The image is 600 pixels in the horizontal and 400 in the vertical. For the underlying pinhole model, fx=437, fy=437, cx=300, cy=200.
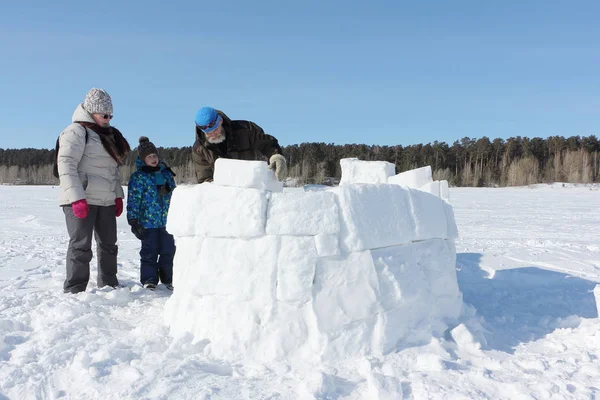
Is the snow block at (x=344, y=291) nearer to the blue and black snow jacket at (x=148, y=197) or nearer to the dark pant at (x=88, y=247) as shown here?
the blue and black snow jacket at (x=148, y=197)

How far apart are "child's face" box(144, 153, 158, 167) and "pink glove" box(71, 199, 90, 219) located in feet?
2.81

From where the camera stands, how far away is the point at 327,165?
46594 mm

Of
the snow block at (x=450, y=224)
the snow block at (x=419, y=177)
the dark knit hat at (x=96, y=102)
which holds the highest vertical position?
the dark knit hat at (x=96, y=102)

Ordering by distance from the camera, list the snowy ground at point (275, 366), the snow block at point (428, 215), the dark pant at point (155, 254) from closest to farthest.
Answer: the snowy ground at point (275, 366) → the snow block at point (428, 215) → the dark pant at point (155, 254)

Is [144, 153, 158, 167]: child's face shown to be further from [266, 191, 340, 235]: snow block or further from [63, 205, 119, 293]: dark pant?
[266, 191, 340, 235]: snow block

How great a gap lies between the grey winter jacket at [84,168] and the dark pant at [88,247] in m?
0.13

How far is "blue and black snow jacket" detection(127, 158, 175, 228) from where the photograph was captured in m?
4.43

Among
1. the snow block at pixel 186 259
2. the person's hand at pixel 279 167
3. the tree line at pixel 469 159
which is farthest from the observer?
the tree line at pixel 469 159

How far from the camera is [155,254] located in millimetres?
4504

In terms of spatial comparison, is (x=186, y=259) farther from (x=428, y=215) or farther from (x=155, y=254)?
(x=428, y=215)

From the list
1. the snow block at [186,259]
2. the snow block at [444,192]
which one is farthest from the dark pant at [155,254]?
the snow block at [444,192]

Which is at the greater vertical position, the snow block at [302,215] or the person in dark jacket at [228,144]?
the person in dark jacket at [228,144]

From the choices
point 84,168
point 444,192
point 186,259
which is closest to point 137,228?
point 84,168

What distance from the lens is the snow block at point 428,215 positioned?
323 cm
